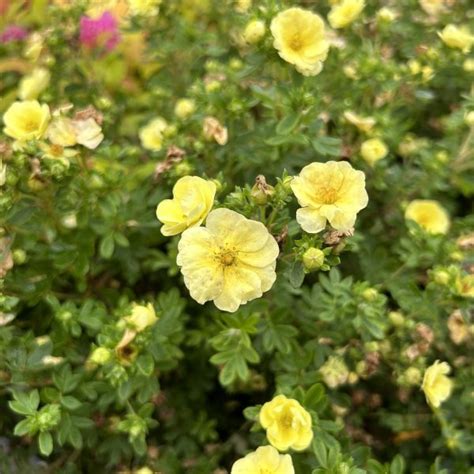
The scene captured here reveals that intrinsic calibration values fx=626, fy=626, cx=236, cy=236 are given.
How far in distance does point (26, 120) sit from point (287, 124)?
0.73 m

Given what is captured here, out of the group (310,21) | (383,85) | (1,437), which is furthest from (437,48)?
(1,437)

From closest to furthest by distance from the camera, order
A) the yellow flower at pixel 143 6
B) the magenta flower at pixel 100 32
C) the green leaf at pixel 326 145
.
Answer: the green leaf at pixel 326 145 → the yellow flower at pixel 143 6 → the magenta flower at pixel 100 32

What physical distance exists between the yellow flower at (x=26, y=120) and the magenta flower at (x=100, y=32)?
2.15 ft

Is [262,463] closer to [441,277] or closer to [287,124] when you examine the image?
[441,277]

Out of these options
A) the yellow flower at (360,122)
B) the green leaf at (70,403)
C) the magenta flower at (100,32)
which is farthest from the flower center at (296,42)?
the green leaf at (70,403)

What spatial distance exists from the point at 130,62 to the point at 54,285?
5.01 ft

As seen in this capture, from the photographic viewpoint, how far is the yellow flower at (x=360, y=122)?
1938mm

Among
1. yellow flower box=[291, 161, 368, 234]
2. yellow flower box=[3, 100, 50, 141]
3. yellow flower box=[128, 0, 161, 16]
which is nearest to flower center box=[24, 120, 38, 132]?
yellow flower box=[3, 100, 50, 141]

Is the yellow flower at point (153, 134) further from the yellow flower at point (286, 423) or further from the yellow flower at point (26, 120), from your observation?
the yellow flower at point (286, 423)

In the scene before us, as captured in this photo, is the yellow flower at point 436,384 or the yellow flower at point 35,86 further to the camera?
the yellow flower at point 35,86

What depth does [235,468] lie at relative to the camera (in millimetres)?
1457

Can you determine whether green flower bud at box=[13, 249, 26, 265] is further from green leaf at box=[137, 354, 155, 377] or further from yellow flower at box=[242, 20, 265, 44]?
yellow flower at box=[242, 20, 265, 44]

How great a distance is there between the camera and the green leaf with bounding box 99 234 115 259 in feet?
5.98

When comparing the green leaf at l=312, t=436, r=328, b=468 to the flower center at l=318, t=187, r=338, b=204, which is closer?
the flower center at l=318, t=187, r=338, b=204
